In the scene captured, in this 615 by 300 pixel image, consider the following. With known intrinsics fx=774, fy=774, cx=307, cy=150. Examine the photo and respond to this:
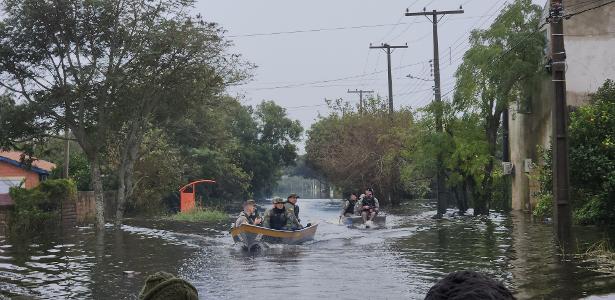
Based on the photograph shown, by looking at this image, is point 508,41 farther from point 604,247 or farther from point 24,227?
point 24,227

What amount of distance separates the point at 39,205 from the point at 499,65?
20.0 metres

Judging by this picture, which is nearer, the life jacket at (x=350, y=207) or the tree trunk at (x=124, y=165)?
the tree trunk at (x=124, y=165)

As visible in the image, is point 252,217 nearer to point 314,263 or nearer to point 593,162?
point 314,263

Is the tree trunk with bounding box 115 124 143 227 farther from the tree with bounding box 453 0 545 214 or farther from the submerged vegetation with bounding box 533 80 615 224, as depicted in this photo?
the submerged vegetation with bounding box 533 80 615 224

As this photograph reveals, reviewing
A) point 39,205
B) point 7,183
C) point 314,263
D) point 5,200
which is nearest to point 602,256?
point 314,263

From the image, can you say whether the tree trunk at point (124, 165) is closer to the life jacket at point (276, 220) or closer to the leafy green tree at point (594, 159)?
the life jacket at point (276, 220)

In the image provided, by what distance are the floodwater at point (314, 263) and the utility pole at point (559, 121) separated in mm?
1263

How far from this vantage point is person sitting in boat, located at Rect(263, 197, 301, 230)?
84.3 feet

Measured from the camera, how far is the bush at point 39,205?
30.0 meters

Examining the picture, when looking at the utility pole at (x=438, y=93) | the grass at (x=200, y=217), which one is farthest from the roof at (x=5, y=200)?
the utility pole at (x=438, y=93)

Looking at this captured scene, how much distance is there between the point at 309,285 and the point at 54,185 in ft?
65.5

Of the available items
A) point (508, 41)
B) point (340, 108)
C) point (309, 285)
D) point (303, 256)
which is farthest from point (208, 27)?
point (340, 108)

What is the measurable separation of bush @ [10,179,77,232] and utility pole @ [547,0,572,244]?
827 inches

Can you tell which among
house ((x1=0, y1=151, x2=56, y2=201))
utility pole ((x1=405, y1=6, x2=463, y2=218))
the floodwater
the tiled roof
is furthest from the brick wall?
utility pole ((x1=405, y1=6, x2=463, y2=218))
